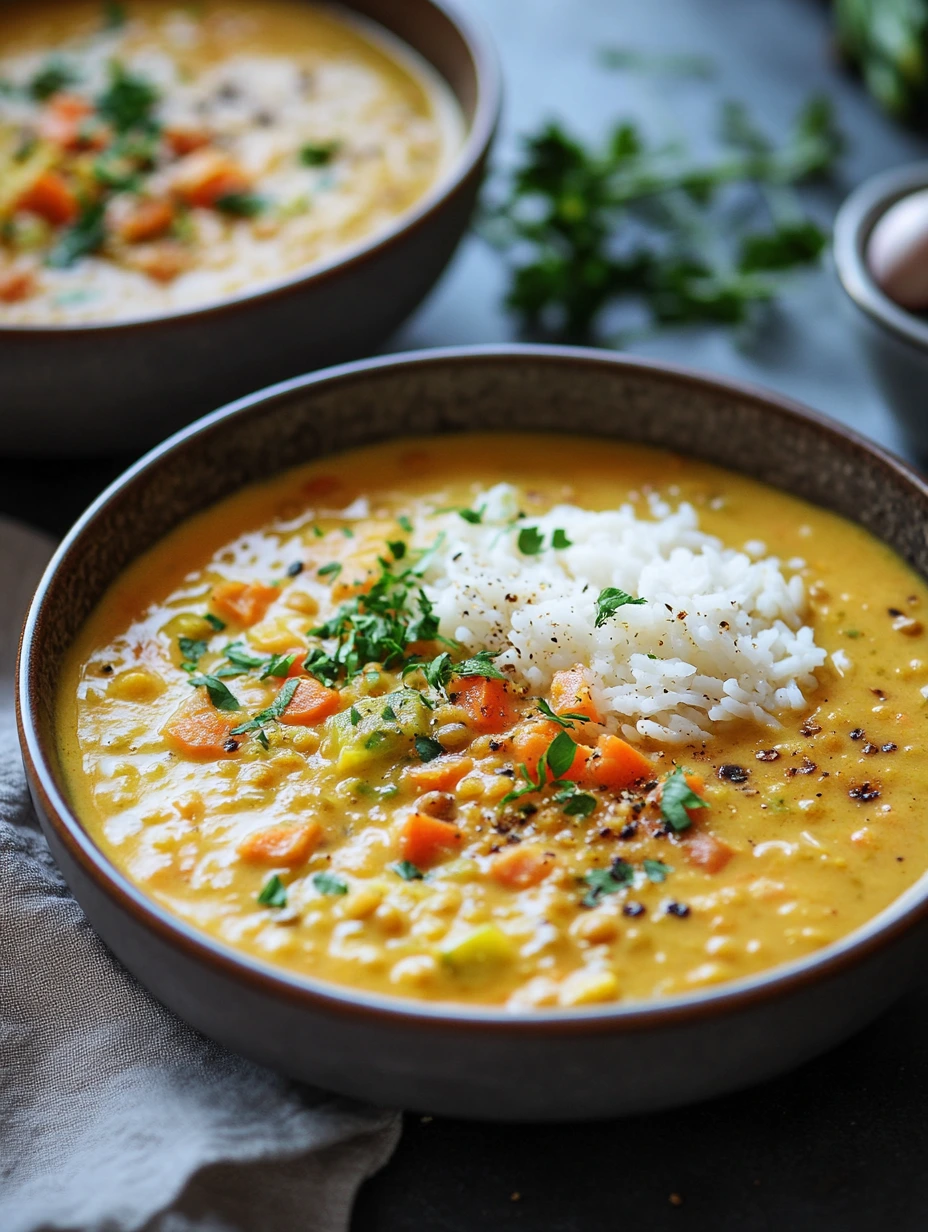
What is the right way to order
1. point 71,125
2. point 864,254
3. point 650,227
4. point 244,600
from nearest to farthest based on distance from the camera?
1. point 244,600
2. point 864,254
3. point 71,125
4. point 650,227

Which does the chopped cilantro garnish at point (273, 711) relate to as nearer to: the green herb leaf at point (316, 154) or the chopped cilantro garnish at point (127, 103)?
the green herb leaf at point (316, 154)

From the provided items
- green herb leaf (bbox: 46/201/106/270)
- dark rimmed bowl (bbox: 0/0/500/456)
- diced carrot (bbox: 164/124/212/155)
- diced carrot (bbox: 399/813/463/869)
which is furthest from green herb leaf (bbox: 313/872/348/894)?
diced carrot (bbox: 164/124/212/155)

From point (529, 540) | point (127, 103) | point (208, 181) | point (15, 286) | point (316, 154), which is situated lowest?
point (15, 286)

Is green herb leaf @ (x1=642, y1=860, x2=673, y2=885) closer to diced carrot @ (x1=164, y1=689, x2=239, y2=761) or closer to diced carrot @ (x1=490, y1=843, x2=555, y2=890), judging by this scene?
diced carrot @ (x1=490, y1=843, x2=555, y2=890)

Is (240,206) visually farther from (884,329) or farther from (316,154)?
(884,329)

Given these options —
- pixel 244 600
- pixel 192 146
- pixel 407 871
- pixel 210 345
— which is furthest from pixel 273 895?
pixel 192 146

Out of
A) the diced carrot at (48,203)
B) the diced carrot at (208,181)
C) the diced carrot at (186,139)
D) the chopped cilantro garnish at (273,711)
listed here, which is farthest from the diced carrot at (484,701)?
the diced carrot at (186,139)

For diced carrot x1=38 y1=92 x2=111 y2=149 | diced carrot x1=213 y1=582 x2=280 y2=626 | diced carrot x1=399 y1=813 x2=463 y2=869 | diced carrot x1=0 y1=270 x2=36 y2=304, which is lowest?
diced carrot x1=0 y1=270 x2=36 y2=304
